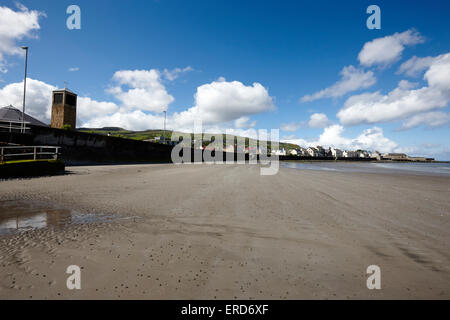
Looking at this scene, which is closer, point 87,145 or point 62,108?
point 87,145

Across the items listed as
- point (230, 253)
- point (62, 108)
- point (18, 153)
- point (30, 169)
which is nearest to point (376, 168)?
point (230, 253)

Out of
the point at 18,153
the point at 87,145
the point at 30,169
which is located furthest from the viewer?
the point at 87,145

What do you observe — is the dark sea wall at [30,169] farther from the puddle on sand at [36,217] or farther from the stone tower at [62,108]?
the stone tower at [62,108]

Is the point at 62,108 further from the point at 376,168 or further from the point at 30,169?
the point at 376,168

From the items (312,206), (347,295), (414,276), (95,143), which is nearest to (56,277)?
(347,295)

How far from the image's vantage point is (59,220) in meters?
5.34

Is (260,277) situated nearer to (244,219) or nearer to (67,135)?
(244,219)

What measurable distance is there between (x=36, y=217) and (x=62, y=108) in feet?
132

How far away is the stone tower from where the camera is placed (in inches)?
1462

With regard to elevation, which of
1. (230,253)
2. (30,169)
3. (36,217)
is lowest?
(230,253)

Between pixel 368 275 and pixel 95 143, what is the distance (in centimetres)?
3285

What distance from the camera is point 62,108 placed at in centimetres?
3712

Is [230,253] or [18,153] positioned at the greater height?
[18,153]

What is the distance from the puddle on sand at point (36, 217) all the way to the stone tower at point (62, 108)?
37778 millimetres
